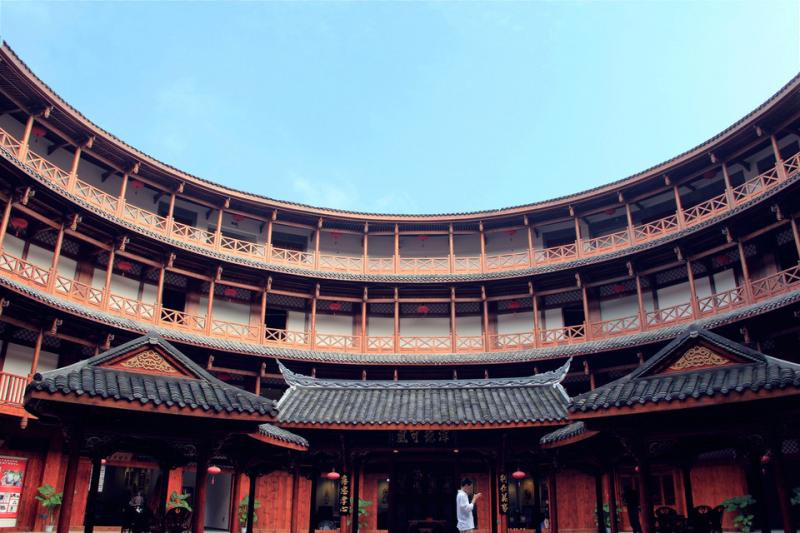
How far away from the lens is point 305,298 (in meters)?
31.3

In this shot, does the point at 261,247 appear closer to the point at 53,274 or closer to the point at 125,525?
the point at 53,274

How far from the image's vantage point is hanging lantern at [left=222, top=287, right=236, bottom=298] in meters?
30.2

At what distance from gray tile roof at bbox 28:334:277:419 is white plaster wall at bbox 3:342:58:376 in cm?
1248

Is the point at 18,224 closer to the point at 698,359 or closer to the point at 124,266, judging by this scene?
the point at 124,266

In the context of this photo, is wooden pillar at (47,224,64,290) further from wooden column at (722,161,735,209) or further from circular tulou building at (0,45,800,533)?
wooden column at (722,161,735,209)

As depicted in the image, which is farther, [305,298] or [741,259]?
[305,298]

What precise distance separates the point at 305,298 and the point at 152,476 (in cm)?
1010

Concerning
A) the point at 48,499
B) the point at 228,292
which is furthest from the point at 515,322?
the point at 48,499

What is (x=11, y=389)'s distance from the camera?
2002cm

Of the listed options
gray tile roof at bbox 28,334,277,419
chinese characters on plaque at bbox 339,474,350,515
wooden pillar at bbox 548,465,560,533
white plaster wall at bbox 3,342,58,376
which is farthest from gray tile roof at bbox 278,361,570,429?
white plaster wall at bbox 3,342,58,376

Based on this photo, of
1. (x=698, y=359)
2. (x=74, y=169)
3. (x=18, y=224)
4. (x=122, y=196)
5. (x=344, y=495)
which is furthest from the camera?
(x=122, y=196)

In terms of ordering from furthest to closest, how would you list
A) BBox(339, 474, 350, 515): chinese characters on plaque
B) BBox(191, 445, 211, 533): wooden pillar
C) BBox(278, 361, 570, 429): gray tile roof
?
BBox(339, 474, 350, 515): chinese characters on plaque
BBox(278, 361, 570, 429): gray tile roof
BBox(191, 445, 211, 533): wooden pillar

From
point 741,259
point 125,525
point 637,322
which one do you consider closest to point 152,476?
point 125,525

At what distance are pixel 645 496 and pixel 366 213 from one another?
23.4 metres
